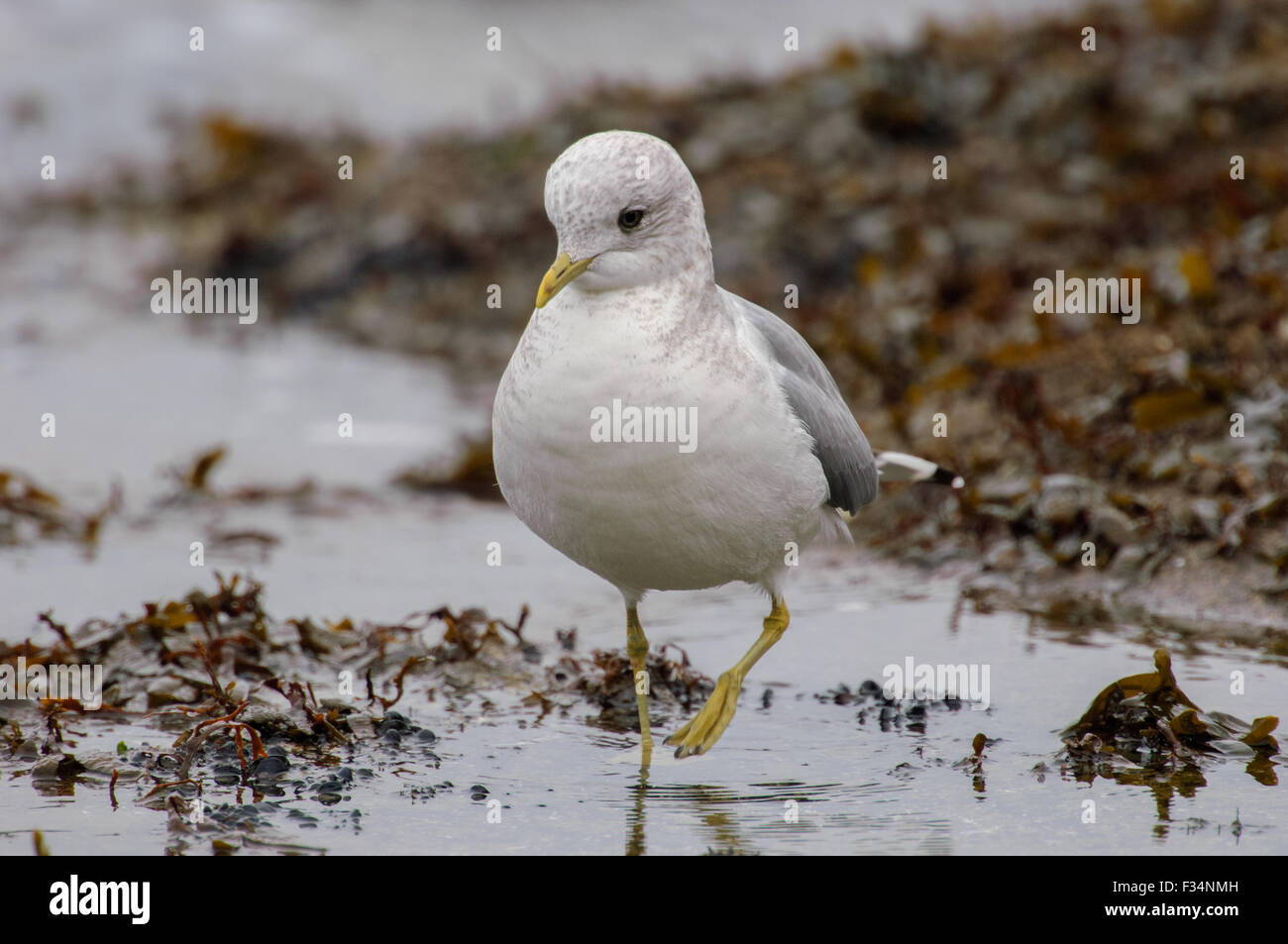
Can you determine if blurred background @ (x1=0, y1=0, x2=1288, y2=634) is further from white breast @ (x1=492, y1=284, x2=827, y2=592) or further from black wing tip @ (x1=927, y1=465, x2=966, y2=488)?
white breast @ (x1=492, y1=284, x2=827, y2=592)

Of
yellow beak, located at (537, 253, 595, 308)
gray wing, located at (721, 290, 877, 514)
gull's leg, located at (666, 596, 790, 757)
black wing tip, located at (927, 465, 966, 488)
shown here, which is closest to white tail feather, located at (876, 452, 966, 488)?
black wing tip, located at (927, 465, 966, 488)

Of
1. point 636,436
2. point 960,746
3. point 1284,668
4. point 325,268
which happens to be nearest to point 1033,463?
point 1284,668

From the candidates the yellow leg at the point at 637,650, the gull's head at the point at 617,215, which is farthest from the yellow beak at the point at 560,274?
the yellow leg at the point at 637,650

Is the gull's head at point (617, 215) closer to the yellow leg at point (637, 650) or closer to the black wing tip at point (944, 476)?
the yellow leg at point (637, 650)

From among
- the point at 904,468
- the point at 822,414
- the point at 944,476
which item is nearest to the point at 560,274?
the point at 822,414

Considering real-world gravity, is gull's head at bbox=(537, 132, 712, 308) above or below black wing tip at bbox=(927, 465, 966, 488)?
above

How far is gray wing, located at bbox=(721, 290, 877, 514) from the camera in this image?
15.5 feet

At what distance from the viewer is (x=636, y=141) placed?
4.28m

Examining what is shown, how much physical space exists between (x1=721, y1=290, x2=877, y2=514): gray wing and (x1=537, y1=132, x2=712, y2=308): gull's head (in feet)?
1.63

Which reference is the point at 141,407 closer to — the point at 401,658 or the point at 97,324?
the point at 97,324

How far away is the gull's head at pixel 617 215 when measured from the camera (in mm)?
4152

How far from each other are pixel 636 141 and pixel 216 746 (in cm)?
207

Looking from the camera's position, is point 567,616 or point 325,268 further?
point 325,268
